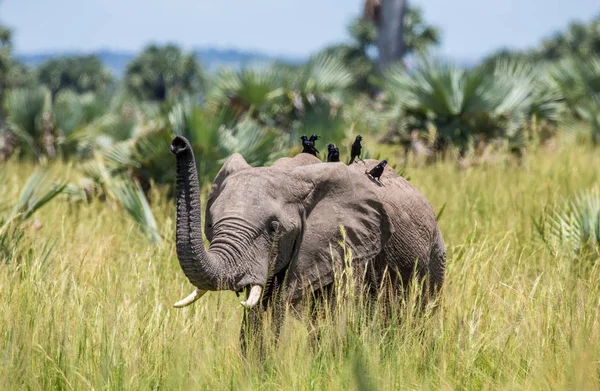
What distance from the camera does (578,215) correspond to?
6.05 m

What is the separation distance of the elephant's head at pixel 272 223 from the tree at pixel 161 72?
2568 inches

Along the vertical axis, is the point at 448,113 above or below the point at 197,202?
below

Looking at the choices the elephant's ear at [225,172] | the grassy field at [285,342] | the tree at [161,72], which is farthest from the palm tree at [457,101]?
the tree at [161,72]

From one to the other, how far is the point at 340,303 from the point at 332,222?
37cm

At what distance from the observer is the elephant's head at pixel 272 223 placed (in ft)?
11.0

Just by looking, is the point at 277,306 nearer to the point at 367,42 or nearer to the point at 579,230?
the point at 579,230

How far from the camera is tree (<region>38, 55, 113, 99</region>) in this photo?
78625 millimetres

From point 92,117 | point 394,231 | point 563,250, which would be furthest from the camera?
point 92,117

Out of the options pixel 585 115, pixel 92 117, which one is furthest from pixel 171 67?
pixel 585 115

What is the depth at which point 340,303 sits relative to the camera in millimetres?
3850

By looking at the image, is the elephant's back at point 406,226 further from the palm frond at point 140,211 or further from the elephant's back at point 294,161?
the palm frond at point 140,211

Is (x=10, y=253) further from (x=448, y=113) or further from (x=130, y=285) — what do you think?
(x=448, y=113)

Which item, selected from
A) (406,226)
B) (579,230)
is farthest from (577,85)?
(406,226)

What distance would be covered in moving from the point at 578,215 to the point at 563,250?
60cm
